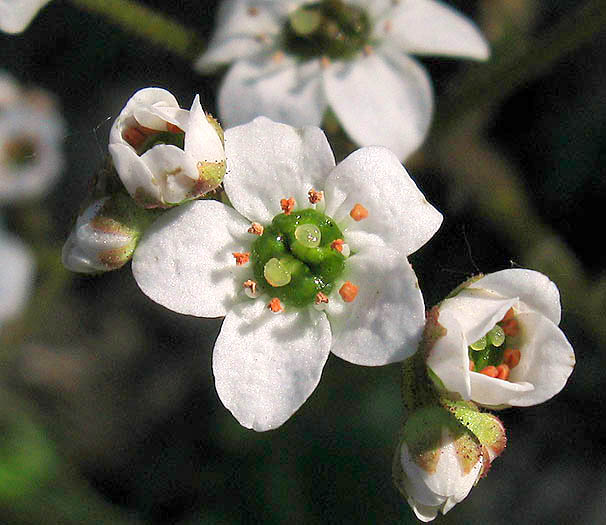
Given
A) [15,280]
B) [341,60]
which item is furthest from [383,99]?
[15,280]

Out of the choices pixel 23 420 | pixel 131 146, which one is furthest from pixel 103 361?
pixel 131 146

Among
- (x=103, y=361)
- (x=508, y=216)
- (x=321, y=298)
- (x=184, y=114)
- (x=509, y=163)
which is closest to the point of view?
(x=184, y=114)

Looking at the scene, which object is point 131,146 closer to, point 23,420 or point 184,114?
point 184,114

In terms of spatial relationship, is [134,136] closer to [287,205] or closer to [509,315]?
[287,205]

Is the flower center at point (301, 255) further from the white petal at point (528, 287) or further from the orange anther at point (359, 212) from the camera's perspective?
the white petal at point (528, 287)

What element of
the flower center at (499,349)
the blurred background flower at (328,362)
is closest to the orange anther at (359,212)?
the flower center at (499,349)

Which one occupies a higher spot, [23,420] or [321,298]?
[321,298]

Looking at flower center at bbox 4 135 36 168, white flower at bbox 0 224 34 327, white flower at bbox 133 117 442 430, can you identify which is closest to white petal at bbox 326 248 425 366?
white flower at bbox 133 117 442 430
